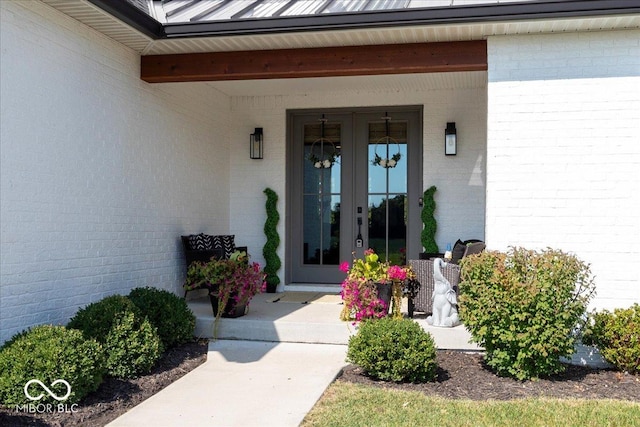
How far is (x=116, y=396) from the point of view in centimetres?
436

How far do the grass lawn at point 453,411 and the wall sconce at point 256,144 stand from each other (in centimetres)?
489

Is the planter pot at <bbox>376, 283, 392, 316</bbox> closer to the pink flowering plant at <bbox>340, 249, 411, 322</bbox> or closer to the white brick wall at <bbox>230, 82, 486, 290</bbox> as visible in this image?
the pink flowering plant at <bbox>340, 249, 411, 322</bbox>

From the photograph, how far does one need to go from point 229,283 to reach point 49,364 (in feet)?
7.76

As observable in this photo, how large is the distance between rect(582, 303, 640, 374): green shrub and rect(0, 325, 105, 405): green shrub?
3.97 metres

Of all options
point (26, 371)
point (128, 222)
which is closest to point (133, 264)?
point (128, 222)

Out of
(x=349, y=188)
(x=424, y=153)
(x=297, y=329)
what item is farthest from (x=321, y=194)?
(x=297, y=329)

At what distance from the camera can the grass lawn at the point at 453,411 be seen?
386 cm

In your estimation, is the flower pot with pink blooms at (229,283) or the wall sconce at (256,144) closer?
the flower pot with pink blooms at (229,283)

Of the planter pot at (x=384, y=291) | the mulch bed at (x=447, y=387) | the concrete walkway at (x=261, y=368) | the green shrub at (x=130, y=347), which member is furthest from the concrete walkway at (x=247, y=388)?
the planter pot at (x=384, y=291)

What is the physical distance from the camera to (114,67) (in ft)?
19.7

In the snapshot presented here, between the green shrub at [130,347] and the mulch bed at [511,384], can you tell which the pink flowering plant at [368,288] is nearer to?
the mulch bed at [511,384]

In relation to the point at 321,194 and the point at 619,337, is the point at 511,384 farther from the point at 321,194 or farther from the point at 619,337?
the point at 321,194

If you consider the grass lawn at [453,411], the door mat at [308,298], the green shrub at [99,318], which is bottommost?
the grass lawn at [453,411]

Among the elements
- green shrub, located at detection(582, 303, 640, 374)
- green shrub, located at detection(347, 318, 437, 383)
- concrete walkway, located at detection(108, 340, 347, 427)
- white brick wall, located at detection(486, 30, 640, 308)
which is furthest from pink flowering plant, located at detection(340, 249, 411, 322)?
green shrub, located at detection(582, 303, 640, 374)
